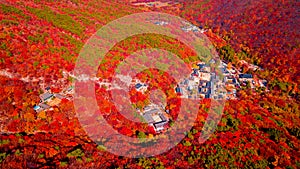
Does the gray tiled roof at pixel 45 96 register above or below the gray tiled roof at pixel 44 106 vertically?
above

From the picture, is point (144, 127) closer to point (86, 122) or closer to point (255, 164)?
point (86, 122)

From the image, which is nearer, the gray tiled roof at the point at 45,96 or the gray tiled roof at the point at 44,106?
the gray tiled roof at the point at 44,106

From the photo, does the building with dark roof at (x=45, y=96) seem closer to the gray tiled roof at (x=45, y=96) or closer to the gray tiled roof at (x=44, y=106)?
the gray tiled roof at (x=45, y=96)

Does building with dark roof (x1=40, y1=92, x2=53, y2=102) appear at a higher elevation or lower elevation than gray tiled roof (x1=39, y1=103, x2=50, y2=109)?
higher

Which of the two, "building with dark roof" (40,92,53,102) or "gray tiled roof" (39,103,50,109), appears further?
"building with dark roof" (40,92,53,102)

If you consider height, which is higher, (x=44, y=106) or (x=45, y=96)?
(x=45, y=96)

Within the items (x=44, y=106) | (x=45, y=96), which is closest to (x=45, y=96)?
(x=45, y=96)

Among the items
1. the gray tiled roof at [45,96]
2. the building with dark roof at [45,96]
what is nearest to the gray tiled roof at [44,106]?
the building with dark roof at [45,96]

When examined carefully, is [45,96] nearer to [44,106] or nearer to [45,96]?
[45,96]

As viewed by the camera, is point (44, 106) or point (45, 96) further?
point (45, 96)

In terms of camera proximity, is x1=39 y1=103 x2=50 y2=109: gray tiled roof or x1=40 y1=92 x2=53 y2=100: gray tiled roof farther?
x1=40 y1=92 x2=53 y2=100: gray tiled roof

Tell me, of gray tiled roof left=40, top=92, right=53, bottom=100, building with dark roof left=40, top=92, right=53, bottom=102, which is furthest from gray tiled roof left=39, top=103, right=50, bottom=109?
gray tiled roof left=40, top=92, right=53, bottom=100

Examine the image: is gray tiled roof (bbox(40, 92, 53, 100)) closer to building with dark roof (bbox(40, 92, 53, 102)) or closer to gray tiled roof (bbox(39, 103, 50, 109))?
building with dark roof (bbox(40, 92, 53, 102))
